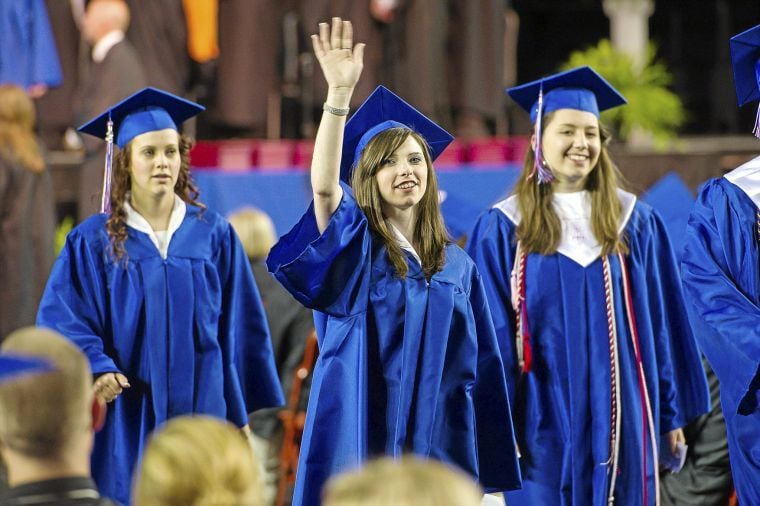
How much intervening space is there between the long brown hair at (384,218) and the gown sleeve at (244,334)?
1.08 m

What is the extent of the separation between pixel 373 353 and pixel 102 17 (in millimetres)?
6032

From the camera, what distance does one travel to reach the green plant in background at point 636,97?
34.2ft

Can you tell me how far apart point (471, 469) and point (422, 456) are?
0.19 meters

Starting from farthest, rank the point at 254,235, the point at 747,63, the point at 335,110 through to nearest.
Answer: the point at 254,235 < the point at 747,63 < the point at 335,110

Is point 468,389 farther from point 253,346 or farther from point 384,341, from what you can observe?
point 253,346

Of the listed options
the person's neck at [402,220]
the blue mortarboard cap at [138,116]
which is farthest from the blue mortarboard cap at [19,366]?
the blue mortarboard cap at [138,116]

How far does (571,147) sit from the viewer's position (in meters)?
5.05

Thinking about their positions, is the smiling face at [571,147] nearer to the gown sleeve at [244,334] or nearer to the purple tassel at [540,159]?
the purple tassel at [540,159]

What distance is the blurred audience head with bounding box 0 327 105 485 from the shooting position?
8.34 ft

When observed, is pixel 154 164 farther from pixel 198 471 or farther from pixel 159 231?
pixel 198 471

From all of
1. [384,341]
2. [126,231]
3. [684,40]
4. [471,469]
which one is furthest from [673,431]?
[684,40]

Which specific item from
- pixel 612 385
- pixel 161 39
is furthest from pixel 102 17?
pixel 612 385

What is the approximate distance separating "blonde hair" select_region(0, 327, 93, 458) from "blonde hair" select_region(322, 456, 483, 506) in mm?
663

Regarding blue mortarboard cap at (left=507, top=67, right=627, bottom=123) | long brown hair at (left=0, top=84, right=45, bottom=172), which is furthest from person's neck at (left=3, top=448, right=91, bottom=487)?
long brown hair at (left=0, top=84, right=45, bottom=172)
